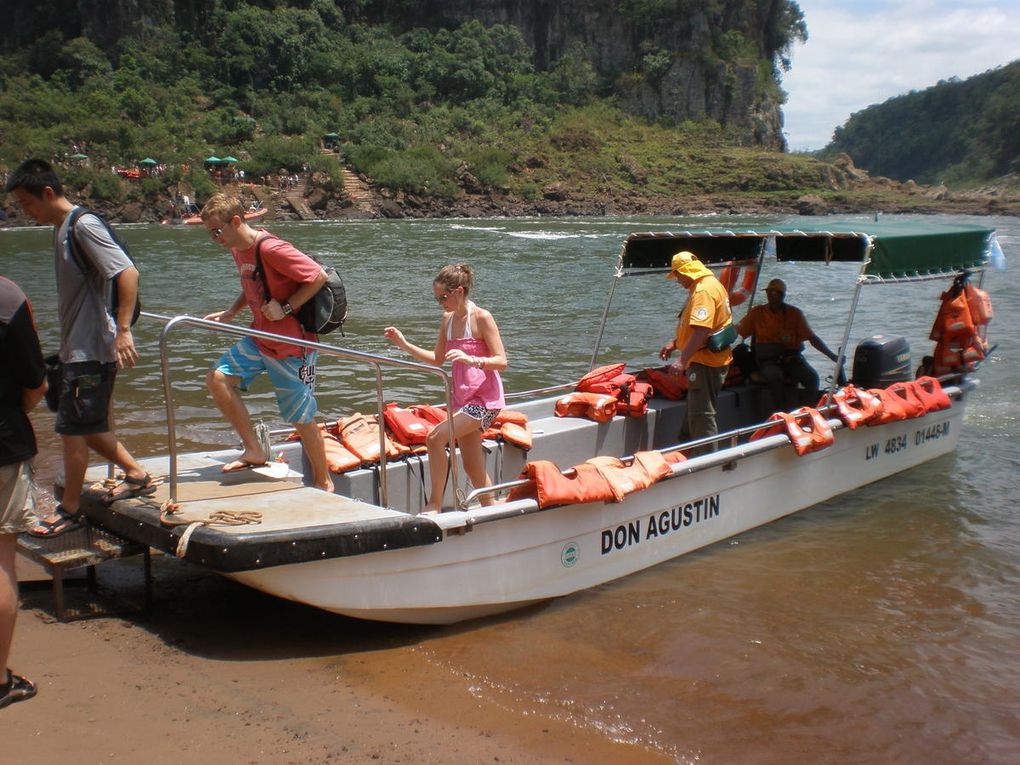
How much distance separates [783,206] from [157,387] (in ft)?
224

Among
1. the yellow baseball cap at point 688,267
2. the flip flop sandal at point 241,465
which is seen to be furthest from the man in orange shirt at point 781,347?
the flip flop sandal at point 241,465

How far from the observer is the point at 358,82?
8500 cm

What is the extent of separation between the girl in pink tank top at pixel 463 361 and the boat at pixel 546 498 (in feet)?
0.89

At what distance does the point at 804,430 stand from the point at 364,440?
320cm

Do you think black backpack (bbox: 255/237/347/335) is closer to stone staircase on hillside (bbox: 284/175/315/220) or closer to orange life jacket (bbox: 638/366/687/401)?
orange life jacket (bbox: 638/366/687/401)

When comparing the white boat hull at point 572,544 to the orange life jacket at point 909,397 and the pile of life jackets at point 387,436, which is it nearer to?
the orange life jacket at point 909,397

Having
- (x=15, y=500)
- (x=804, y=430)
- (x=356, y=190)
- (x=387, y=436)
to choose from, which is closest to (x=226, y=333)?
(x=15, y=500)

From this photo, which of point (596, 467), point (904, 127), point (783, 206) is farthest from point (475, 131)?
point (904, 127)

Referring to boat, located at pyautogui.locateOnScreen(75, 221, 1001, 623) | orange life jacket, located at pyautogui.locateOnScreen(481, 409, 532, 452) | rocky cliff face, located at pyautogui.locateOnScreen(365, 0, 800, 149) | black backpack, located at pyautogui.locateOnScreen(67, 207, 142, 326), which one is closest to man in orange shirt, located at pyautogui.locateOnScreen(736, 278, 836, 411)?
boat, located at pyautogui.locateOnScreen(75, 221, 1001, 623)

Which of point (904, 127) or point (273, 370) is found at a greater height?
point (904, 127)

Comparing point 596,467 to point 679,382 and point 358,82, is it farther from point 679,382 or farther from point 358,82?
point 358,82

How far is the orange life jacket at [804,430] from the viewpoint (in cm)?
695

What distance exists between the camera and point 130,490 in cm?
481

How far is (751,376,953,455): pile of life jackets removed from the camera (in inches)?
277
